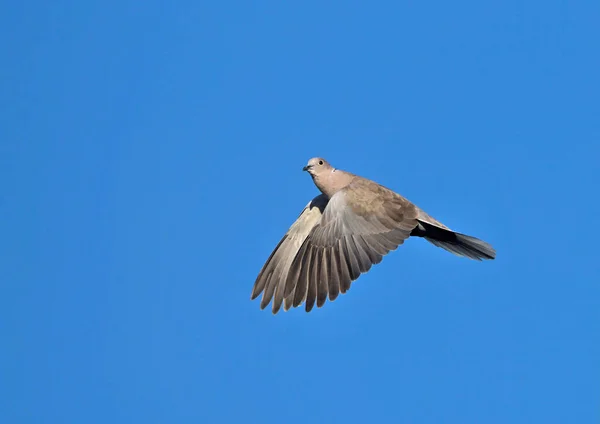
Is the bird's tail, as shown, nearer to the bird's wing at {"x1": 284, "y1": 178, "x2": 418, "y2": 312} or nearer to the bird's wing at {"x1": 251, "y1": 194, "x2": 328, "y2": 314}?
the bird's wing at {"x1": 284, "y1": 178, "x2": 418, "y2": 312}

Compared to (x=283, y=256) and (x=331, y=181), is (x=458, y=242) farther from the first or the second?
(x=283, y=256)

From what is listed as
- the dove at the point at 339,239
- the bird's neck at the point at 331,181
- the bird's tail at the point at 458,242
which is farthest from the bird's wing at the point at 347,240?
the bird's tail at the point at 458,242

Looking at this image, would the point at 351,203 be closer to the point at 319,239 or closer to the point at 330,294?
the point at 319,239

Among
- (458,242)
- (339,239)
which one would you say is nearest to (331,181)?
(339,239)

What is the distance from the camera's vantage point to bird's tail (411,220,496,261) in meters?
15.2

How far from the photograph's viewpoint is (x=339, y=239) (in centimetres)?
1420

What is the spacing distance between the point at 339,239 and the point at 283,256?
5.12 feet

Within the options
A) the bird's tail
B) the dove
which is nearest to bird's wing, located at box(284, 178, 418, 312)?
the dove

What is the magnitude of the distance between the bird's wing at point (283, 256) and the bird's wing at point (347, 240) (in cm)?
55

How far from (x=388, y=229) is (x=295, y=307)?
5.38ft

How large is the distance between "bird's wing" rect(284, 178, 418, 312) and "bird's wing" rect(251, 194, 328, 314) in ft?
1.80

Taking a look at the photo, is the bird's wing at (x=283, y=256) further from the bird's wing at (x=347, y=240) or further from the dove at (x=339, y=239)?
the bird's wing at (x=347, y=240)

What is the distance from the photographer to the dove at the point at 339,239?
45.4ft

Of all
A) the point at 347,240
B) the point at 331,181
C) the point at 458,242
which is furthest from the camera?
the point at 458,242
